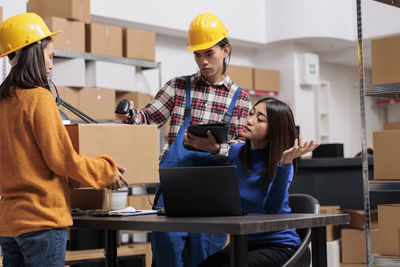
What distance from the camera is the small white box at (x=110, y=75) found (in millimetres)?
4875

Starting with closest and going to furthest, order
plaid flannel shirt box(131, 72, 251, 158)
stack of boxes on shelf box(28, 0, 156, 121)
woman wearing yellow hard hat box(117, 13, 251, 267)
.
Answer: woman wearing yellow hard hat box(117, 13, 251, 267) < plaid flannel shirt box(131, 72, 251, 158) < stack of boxes on shelf box(28, 0, 156, 121)

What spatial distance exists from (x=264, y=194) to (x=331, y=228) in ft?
8.04

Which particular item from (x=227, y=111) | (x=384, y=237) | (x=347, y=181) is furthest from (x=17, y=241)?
(x=347, y=181)

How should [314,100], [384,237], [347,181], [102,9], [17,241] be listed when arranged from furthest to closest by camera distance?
[314,100]
[102,9]
[347,181]
[384,237]
[17,241]

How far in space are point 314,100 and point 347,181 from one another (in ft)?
11.9

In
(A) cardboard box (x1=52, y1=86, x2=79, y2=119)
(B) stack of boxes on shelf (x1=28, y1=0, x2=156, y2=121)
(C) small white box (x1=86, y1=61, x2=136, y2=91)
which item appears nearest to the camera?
(A) cardboard box (x1=52, y1=86, x2=79, y2=119)

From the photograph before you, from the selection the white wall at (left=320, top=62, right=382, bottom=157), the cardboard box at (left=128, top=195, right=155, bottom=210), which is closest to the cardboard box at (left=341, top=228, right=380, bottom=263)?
the cardboard box at (left=128, top=195, right=155, bottom=210)

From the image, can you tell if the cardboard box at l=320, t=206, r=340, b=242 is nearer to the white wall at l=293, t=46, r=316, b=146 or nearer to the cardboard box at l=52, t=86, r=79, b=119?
the cardboard box at l=52, t=86, r=79, b=119

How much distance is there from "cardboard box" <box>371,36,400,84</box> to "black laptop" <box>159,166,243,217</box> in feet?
4.75

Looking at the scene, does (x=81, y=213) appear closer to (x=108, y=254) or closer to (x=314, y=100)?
(x=108, y=254)

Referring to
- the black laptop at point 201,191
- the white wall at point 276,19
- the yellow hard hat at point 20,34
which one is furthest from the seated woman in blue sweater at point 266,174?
the white wall at point 276,19

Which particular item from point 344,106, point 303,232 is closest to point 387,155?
point 303,232

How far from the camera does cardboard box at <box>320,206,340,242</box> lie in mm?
4297

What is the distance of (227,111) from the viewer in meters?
2.61
